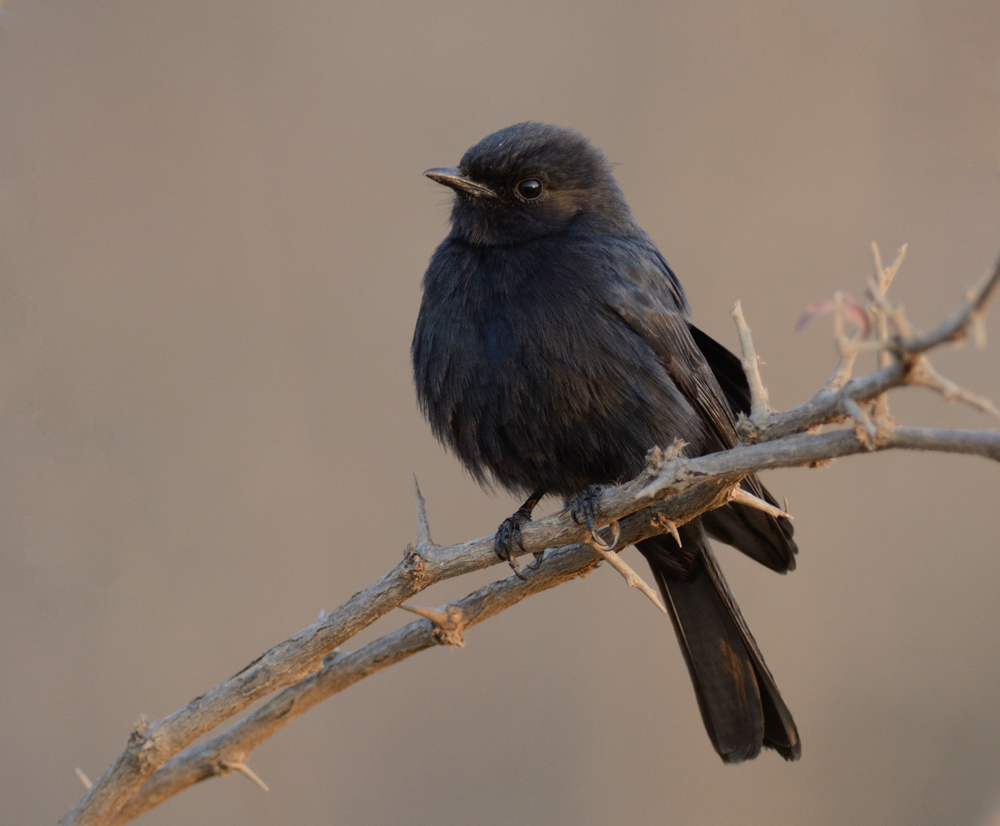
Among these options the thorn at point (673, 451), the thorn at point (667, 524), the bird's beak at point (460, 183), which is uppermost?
the bird's beak at point (460, 183)

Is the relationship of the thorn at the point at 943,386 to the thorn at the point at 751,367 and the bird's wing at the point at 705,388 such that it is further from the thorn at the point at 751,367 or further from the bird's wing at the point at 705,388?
the bird's wing at the point at 705,388

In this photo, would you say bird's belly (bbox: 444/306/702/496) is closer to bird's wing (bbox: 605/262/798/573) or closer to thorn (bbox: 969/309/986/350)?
bird's wing (bbox: 605/262/798/573)

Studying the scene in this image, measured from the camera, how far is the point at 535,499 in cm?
379

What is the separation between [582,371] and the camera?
10.7ft

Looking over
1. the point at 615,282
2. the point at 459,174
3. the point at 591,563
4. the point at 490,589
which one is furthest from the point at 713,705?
the point at 459,174

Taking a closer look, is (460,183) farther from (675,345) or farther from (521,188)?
(675,345)

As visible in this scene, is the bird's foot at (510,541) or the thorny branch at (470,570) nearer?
the thorny branch at (470,570)

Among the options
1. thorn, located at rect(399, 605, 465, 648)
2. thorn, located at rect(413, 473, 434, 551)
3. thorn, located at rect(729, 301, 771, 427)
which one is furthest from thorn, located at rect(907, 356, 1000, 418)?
thorn, located at rect(399, 605, 465, 648)

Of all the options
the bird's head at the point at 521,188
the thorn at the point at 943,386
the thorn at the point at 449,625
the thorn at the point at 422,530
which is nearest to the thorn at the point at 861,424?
the thorn at the point at 943,386

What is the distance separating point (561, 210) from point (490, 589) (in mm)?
1583

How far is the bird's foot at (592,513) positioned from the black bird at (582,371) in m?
0.05

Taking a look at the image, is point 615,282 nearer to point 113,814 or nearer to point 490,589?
point 490,589

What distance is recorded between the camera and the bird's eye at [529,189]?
375 centimetres

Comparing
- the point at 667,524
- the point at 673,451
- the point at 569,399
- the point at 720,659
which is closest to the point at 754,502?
the point at 673,451
